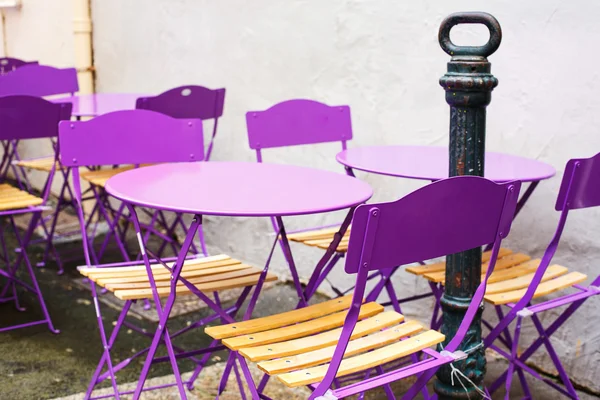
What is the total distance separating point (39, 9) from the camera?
751 centimetres

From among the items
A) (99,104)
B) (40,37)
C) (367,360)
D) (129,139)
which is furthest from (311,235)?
(40,37)

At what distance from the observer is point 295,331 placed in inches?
101

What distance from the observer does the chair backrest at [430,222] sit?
2.02 metres

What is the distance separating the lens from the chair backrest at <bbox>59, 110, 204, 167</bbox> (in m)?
3.28

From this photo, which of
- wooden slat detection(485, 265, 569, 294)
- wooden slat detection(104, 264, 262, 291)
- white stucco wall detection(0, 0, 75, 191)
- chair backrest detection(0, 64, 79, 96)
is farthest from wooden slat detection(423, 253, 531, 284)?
white stucco wall detection(0, 0, 75, 191)

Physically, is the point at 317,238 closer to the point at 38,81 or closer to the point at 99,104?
the point at 99,104

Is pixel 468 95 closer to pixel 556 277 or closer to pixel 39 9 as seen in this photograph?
pixel 556 277

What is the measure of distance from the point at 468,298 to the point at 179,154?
58.6 inches

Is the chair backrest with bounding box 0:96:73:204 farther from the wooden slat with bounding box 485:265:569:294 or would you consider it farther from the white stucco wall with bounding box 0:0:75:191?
the white stucco wall with bounding box 0:0:75:191

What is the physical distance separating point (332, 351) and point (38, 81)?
3.94 meters

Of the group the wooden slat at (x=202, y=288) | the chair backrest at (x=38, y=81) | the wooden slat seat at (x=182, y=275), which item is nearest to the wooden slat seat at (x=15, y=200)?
the wooden slat seat at (x=182, y=275)

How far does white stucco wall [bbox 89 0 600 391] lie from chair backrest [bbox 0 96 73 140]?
1498mm

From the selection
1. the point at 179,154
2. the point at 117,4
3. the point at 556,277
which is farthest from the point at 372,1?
the point at 117,4

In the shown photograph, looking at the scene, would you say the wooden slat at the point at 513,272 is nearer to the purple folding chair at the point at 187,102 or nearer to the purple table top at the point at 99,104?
the purple folding chair at the point at 187,102
